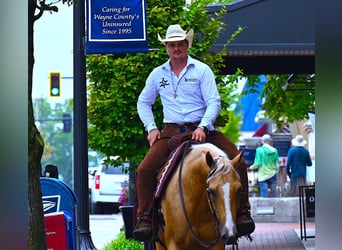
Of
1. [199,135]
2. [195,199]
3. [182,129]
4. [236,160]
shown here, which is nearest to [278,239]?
[182,129]

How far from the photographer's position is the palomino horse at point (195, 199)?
29.8ft

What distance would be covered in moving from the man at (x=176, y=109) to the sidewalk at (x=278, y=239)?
7140mm

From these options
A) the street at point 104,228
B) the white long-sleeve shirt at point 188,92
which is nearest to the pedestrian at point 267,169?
the street at point 104,228

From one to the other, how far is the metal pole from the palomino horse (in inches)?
214

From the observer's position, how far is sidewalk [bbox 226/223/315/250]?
18027 millimetres

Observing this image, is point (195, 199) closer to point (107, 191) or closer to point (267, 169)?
point (267, 169)

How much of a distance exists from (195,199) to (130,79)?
5.85m

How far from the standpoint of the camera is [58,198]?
12.1 metres

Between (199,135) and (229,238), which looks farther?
(199,135)

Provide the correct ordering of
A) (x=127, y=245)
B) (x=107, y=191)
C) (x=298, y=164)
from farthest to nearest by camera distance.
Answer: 1. (x=107, y=191)
2. (x=298, y=164)
3. (x=127, y=245)

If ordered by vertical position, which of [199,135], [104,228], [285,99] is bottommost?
[104,228]

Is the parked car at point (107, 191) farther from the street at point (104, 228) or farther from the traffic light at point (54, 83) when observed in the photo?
the traffic light at point (54, 83)
